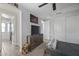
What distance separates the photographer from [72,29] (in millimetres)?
1768

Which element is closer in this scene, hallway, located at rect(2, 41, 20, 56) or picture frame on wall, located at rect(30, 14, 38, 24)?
hallway, located at rect(2, 41, 20, 56)

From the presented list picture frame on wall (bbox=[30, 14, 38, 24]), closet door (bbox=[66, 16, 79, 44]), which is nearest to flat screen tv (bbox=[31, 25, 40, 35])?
picture frame on wall (bbox=[30, 14, 38, 24])

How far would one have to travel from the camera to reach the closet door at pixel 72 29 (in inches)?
67.9

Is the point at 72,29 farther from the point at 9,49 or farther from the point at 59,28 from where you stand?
the point at 9,49

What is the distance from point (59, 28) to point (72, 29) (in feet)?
0.78

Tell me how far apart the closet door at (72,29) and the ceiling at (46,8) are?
0.20 meters

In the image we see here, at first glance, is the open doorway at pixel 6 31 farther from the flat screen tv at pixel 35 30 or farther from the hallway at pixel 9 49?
the flat screen tv at pixel 35 30

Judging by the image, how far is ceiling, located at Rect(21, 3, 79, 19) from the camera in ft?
5.70

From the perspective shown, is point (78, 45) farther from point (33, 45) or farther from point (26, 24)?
point (26, 24)

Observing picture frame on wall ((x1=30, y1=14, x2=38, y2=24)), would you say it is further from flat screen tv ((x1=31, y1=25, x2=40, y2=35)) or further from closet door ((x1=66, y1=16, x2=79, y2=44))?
closet door ((x1=66, y1=16, x2=79, y2=44))

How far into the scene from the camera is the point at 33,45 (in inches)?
74.2

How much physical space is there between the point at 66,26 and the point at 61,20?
145 millimetres

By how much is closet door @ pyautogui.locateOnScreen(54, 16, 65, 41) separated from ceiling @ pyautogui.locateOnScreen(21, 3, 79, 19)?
0.51 feet

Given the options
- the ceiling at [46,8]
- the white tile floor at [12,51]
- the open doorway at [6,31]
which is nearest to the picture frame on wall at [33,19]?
the ceiling at [46,8]
